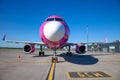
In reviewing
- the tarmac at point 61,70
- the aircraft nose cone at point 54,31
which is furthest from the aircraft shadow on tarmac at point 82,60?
the aircraft nose cone at point 54,31

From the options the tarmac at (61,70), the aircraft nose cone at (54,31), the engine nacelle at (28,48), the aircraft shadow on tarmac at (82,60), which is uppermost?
the aircraft nose cone at (54,31)

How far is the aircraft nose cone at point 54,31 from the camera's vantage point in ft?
36.3

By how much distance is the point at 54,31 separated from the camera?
10984 mm

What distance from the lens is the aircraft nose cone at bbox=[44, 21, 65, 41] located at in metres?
11.1

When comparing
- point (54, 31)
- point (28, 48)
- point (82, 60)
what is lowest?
point (82, 60)

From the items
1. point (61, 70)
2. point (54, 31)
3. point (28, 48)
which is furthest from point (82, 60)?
point (28, 48)

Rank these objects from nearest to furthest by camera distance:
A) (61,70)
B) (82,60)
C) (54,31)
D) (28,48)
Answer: (61,70) < (54,31) < (82,60) < (28,48)

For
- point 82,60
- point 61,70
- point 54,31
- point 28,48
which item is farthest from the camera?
point 28,48

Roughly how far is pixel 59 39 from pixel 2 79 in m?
6.09

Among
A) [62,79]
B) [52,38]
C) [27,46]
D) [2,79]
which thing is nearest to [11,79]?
[2,79]

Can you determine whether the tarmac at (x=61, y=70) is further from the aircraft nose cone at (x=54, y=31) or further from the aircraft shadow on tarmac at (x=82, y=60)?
the aircraft nose cone at (x=54, y=31)

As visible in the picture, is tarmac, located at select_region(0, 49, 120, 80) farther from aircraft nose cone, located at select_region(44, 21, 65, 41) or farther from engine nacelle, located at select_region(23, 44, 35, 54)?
engine nacelle, located at select_region(23, 44, 35, 54)

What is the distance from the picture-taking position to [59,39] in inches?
460

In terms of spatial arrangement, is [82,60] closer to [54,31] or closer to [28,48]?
[54,31]
